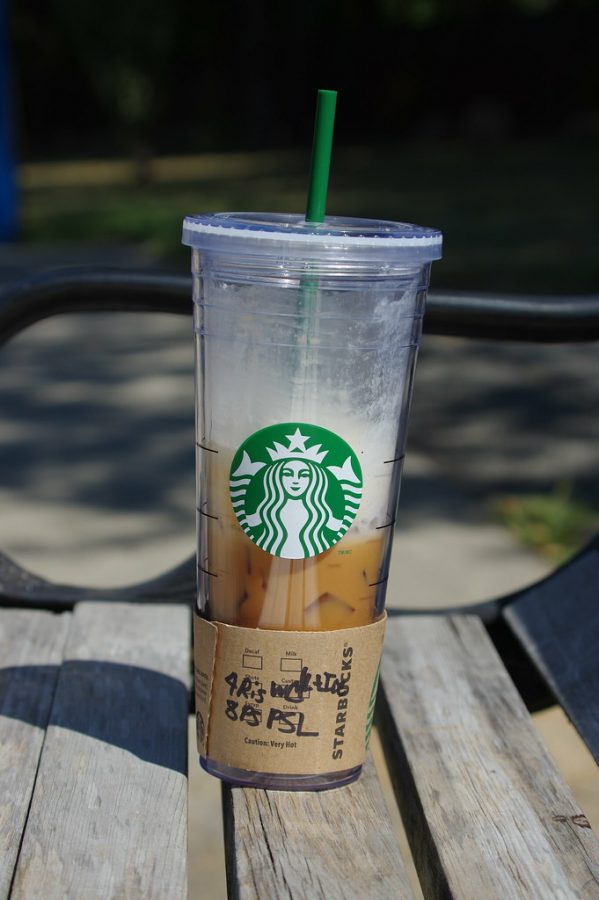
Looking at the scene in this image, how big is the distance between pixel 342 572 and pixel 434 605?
1.83 m

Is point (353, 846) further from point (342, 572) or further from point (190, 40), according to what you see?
point (190, 40)

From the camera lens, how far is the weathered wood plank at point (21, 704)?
3.62 ft

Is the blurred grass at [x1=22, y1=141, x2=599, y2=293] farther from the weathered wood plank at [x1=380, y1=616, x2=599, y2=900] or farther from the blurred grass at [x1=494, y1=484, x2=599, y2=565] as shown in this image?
the weathered wood plank at [x1=380, y1=616, x2=599, y2=900]

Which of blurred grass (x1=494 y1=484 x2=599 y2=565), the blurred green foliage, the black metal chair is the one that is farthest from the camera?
the blurred green foliage

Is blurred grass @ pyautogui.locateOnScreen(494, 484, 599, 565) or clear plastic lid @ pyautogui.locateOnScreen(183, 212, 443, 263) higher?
clear plastic lid @ pyautogui.locateOnScreen(183, 212, 443, 263)

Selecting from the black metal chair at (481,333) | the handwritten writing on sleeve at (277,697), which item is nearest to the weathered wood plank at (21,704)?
the black metal chair at (481,333)

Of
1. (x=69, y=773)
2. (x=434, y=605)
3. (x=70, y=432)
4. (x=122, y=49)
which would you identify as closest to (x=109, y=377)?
(x=70, y=432)

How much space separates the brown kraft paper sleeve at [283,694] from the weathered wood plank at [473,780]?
115mm

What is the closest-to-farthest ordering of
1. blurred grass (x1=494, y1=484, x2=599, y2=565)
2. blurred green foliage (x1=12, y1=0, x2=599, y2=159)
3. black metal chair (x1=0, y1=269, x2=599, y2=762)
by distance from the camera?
black metal chair (x1=0, y1=269, x2=599, y2=762)
blurred grass (x1=494, y1=484, x2=599, y2=565)
blurred green foliage (x1=12, y1=0, x2=599, y2=159)

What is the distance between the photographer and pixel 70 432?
4.40m

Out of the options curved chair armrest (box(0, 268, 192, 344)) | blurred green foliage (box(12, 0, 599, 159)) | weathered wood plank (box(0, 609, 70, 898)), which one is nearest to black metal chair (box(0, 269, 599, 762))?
curved chair armrest (box(0, 268, 192, 344))

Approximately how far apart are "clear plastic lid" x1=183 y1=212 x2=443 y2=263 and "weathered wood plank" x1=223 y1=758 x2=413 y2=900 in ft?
1.73

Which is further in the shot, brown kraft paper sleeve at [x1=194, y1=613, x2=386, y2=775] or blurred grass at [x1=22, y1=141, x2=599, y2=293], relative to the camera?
blurred grass at [x1=22, y1=141, x2=599, y2=293]

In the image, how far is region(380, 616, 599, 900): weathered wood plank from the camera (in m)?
1.07
